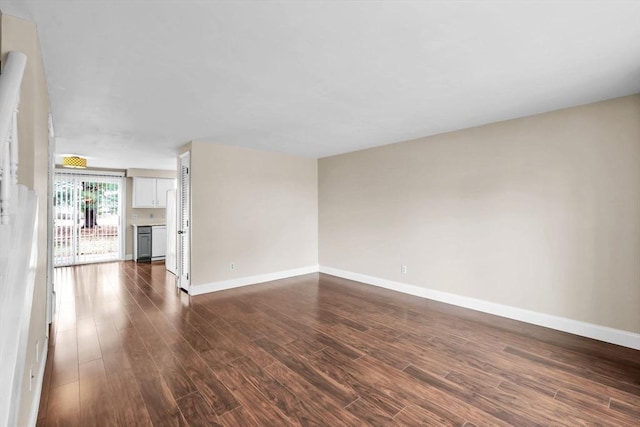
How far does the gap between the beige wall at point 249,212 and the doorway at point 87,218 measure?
4.50 m

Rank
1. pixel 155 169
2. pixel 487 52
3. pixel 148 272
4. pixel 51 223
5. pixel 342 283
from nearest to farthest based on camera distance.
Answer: pixel 487 52 → pixel 51 223 → pixel 342 283 → pixel 148 272 → pixel 155 169

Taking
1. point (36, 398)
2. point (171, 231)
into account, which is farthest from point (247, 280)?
point (36, 398)

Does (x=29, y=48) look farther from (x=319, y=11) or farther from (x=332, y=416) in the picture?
(x=332, y=416)

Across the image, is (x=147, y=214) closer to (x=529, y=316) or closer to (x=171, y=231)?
(x=171, y=231)

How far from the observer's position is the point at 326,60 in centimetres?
217

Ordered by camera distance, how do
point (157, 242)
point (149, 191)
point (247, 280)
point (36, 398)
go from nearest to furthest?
point (36, 398) < point (247, 280) < point (157, 242) < point (149, 191)

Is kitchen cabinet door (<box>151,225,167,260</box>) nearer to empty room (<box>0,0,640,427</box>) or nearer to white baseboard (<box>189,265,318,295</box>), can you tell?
empty room (<box>0,0,640,427</box>)

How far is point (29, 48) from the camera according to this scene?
169cm

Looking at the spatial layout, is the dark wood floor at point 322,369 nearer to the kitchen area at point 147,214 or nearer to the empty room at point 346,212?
the empty room at point 346,212

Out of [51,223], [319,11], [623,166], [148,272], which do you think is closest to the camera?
[319,11]

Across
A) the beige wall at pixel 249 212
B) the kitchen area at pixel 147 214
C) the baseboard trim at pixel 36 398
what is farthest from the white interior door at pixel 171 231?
the baseboard trim at pixel 36 398

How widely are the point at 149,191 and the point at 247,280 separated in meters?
4.63

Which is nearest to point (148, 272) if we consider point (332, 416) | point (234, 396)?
point (234, 396)

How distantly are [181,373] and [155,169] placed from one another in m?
6.86
